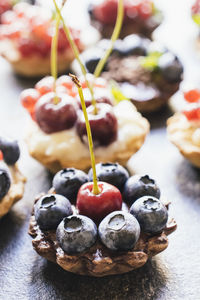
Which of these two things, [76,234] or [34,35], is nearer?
[76,234]

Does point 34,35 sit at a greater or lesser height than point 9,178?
greater

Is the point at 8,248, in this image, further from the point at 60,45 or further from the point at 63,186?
the point at 60,45

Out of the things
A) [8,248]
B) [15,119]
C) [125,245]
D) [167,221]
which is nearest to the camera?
[125,245]

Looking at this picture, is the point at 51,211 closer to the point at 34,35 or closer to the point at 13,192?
Result: the point at 13,192

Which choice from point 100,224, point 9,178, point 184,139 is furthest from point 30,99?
point 100,224

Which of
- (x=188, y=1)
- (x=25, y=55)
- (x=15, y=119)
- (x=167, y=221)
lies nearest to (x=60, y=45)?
(x=25, y=55)

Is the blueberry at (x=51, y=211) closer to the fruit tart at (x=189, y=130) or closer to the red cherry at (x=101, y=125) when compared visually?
the red cherry at (x=101, y=125)

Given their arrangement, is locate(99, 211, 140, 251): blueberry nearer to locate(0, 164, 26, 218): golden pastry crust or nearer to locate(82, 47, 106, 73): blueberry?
locate(0, 164, 26, 218): golden pastry crust

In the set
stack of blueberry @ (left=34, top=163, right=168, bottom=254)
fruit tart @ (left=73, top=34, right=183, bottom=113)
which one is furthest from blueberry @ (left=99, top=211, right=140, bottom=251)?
fruit tart @ (left=73, top=34, right=183, bottom=113)
